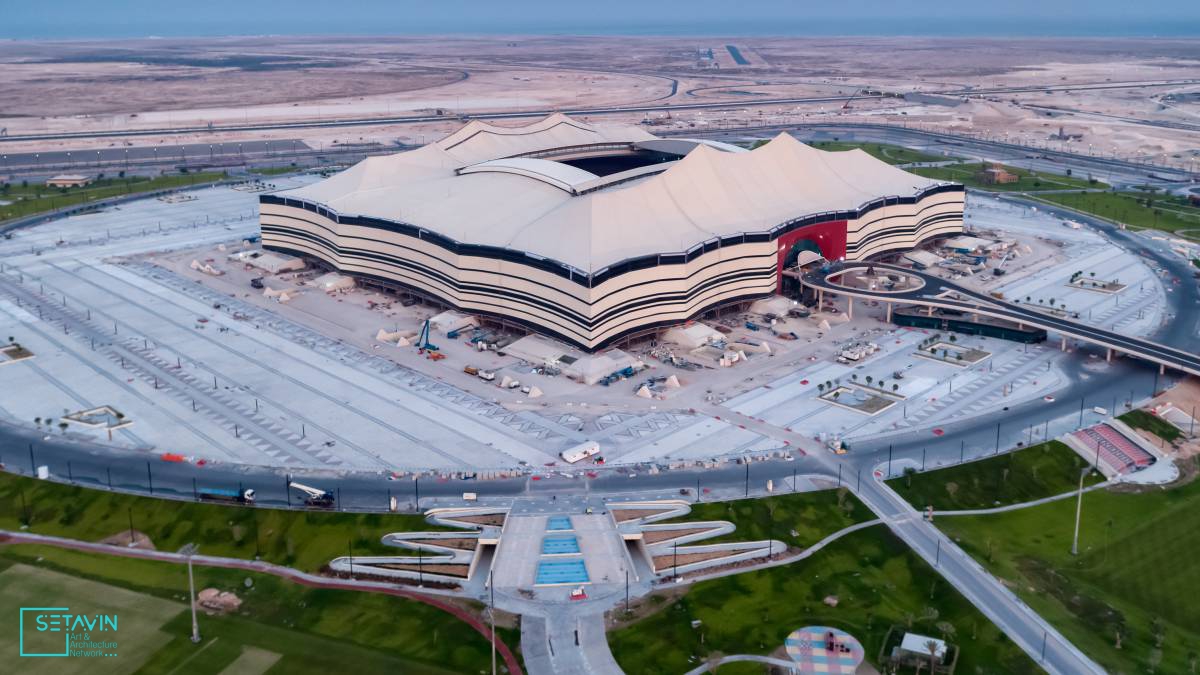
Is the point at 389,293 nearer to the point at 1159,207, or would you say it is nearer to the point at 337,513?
the point at 337,513

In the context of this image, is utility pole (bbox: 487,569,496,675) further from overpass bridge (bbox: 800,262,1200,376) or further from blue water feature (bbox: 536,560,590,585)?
overpass bridge (bbox: 800,262,1200,376)

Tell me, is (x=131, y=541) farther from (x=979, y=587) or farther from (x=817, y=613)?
(x=979, y=587)

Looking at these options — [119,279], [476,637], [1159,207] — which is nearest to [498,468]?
[476,637]

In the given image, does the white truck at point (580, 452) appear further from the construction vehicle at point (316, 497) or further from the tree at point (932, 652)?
the tree at point (932, 652)

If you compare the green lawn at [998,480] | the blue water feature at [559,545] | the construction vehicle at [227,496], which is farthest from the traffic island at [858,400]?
the construction vehicle at [227,496]

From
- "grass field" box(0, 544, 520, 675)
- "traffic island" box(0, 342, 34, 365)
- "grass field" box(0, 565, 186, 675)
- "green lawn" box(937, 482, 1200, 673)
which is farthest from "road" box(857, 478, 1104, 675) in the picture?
"traffic island" box(0, 342, 34, 365)

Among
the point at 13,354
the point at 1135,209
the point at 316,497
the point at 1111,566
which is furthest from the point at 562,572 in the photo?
the point at 1135,209
